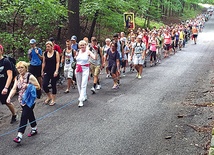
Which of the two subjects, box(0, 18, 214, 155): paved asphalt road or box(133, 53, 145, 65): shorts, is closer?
box(0, 18, 214, 155): paved asphalt road

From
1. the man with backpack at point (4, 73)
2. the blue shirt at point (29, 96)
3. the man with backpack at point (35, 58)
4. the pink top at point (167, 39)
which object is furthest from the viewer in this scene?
the pink top at point (167, 39)

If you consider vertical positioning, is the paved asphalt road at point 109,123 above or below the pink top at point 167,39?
below

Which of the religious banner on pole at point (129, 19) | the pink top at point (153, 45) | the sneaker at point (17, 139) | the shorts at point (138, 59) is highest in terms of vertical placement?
the religious banner on pole at point (129, 19)

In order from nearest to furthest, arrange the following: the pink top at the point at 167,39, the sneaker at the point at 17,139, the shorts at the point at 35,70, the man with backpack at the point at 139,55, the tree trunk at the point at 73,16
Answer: the sneaker at the point at 17,139, the shorts at the point at 35,70, the man with backpack at the point at 139,55, the tree trunk at the point at 73,16, the pink top at the point at 167,39

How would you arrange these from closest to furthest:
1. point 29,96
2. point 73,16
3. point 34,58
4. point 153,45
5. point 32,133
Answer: point 29,96 → point 32,133 → point 34,58 → point 73,16 → point 153,45

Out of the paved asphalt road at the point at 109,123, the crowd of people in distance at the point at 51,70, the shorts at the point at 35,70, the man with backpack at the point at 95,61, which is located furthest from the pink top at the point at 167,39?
the shorts at the point at 35,70

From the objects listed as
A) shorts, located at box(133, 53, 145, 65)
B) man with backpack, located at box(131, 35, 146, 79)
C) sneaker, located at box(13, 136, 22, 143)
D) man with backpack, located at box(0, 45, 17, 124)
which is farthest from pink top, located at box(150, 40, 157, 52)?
sneaker, located at box(13, 136, 22, 143)

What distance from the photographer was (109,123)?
7.82m

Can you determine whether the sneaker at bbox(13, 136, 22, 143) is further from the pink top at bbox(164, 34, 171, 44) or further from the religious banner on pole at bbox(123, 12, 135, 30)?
the pink top at bbox(164, 34, 171, 44)

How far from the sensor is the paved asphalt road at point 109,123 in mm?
6348

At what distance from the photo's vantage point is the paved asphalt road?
6348 millimetres

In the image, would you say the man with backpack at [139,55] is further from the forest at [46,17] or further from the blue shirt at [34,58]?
the blue shirt at [34,58]

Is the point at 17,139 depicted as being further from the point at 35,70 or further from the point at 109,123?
the point at 35,70

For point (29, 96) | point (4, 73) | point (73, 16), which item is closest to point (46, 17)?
point (73, 16)
